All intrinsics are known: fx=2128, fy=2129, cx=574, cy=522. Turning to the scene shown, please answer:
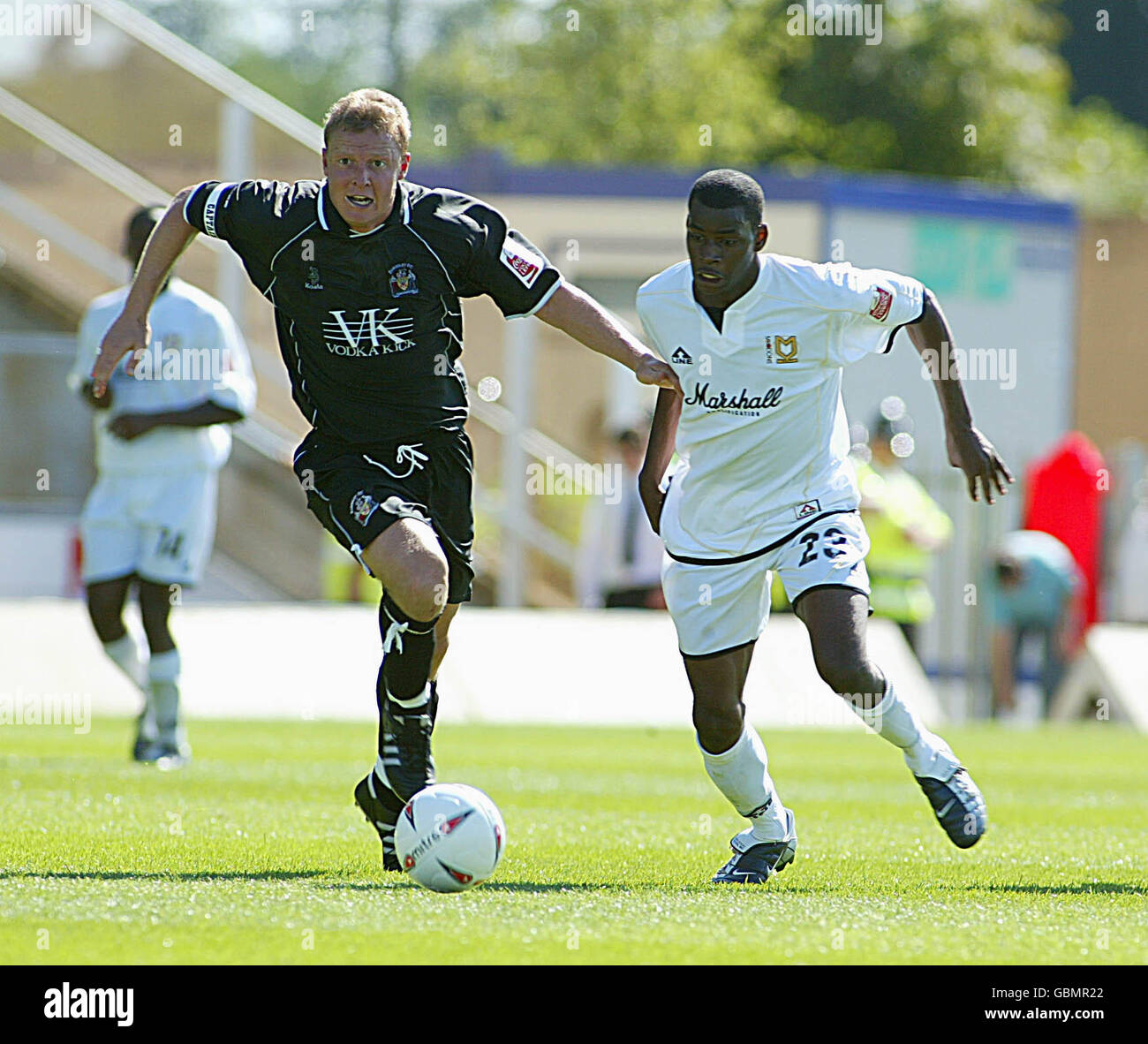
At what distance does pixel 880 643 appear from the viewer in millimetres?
16375

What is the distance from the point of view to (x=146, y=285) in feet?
22.0

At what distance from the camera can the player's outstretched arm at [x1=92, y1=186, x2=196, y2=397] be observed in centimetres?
664

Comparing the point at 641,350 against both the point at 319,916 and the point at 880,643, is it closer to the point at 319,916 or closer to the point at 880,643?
the point at 319,916

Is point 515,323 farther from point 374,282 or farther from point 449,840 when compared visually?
point 449,840

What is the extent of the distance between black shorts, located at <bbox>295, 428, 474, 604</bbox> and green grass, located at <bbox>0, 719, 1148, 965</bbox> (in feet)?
3.36

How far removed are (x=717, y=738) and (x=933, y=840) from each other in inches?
67.8

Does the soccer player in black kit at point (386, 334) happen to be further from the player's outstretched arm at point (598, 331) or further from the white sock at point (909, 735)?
the white sock at point (909, 735)

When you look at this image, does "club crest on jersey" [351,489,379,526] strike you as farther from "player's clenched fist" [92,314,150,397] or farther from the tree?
the tree

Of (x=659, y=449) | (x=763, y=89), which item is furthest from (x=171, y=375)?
(x=763, y=89)

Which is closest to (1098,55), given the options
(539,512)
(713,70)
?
(713,70)

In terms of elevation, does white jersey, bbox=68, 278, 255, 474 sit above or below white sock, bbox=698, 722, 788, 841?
above

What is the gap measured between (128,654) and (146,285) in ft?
14.5

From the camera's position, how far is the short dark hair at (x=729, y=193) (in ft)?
21.0

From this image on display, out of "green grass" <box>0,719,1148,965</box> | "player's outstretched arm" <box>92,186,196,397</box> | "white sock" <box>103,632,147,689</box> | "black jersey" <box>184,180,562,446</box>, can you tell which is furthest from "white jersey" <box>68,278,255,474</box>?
"black jersey" <box>184,180,562,446</box>
